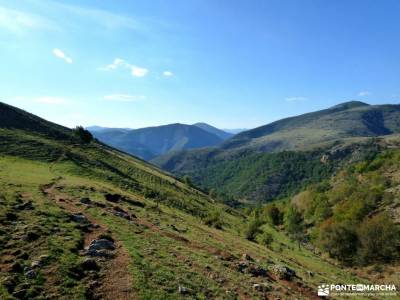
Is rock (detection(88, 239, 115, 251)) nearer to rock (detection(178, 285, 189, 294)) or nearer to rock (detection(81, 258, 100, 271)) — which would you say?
rock (detection(81, 258, 100, 271))


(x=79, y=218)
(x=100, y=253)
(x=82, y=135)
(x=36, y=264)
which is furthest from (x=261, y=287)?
(x=82, y=135)

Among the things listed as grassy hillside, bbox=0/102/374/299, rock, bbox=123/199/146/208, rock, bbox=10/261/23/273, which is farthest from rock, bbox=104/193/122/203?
rock, bbox=10/261/23/273

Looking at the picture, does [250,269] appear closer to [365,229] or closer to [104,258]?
[104,258]

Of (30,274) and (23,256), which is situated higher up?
(23,256)

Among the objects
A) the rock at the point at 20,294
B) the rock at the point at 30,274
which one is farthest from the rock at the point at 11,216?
the rock at the point at 20,294

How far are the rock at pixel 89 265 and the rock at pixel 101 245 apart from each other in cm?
260

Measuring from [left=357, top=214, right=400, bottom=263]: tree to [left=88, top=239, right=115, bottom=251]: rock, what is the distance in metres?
61.6

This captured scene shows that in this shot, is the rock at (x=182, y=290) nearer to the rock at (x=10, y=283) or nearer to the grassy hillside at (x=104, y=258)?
the grassy hillside at (x=104, y=258)

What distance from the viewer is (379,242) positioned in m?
68.4

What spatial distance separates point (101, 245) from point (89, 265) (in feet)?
12.8

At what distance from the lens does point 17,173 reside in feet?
191

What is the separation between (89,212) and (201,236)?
51.7 feet

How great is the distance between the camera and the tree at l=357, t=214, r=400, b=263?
67.6 meters

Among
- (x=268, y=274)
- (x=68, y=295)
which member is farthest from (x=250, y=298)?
(x=68, y=295)
